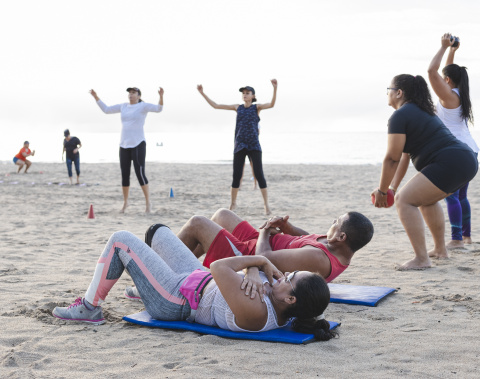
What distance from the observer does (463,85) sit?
228 inches

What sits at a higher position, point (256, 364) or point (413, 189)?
point (413, 189)

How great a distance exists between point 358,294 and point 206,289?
1430 millimetres

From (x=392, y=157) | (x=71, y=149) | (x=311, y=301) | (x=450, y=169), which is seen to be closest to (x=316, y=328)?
(x=311, y=301)

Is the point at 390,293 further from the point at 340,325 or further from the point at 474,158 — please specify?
the point at 474,158

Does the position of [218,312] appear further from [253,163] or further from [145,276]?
[253,163]

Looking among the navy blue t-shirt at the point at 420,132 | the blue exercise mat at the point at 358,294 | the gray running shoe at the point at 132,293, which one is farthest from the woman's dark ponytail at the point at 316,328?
the navy blue t-shirt at the point at 420,132

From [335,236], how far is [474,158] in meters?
2.25

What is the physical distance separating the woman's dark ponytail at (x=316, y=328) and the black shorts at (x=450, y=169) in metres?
2.37

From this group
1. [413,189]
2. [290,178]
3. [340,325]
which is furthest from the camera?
[290,178]

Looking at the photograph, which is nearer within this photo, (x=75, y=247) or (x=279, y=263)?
(x=279, y=263)

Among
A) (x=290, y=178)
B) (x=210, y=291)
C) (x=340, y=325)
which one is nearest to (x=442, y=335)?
(x=340, y=325)

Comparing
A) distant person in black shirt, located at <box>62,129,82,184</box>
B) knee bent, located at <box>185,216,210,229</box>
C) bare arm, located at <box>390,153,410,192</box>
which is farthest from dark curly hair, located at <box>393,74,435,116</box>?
distant person in black shirt, located at <box>62,129,82,184</box>

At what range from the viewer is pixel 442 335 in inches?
130

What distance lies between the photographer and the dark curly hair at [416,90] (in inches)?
201
